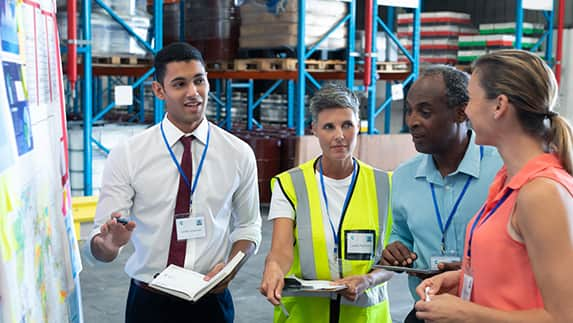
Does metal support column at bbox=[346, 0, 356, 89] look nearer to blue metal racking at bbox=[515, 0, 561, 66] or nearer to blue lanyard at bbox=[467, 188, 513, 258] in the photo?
blue metal racking at bbox=[515, 0, 561, 66]

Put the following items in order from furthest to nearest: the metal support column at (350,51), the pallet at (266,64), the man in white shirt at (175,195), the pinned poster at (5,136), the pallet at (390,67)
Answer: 1. the pallet at (390,67)
2. the metal support column at (350,51)
3. the pallet at (266,64)
4. the man in white shirt at (175,195)
5. the pinned poster at (5,136)

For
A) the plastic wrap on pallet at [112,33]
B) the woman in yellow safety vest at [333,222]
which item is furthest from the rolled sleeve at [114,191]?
the plastic wrap on pallet at [112,33]

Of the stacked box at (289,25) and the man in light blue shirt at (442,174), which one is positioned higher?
the stacked box at (289,25)

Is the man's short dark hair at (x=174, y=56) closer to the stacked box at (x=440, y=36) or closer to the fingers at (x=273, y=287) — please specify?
the fingers at (x=273, y=287)

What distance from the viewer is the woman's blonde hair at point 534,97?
212 centimetres

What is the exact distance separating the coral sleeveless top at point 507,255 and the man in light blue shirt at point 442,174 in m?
0.70

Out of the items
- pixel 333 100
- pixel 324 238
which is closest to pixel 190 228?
pixel 324 238

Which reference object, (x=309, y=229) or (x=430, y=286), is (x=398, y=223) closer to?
(x=309, y=229)

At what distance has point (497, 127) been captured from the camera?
2.17 m

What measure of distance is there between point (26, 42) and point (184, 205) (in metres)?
1.33

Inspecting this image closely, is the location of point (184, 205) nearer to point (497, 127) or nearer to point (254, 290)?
point (497, 127)

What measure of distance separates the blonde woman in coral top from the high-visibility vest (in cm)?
89

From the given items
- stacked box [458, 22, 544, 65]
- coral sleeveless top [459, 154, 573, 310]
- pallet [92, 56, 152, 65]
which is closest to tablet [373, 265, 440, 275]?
coral sleeveless top [459, 154, 573, 310]

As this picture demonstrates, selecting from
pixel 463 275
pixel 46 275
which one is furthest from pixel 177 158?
pixel 463 275
